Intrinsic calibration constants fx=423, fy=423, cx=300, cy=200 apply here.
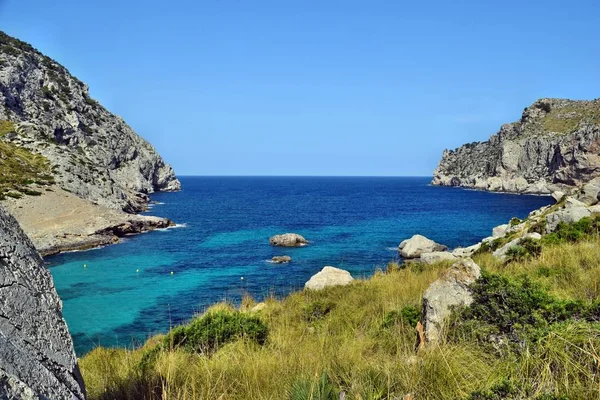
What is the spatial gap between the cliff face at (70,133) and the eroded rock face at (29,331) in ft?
201

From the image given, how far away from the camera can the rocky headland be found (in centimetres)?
4642

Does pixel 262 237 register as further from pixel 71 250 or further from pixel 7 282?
pixel 7 282

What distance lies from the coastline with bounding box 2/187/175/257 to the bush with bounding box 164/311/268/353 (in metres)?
37.9

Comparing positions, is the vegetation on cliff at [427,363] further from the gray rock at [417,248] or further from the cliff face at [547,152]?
the cliff face at [547,152]

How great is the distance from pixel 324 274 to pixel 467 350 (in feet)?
47.9

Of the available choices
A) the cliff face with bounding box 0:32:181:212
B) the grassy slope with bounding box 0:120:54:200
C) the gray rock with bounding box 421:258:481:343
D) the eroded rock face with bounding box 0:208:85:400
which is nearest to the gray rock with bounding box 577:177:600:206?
the gray rock with bounding box 421:258:481:343

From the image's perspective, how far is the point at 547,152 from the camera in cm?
13700

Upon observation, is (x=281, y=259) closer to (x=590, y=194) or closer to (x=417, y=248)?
(x=417, y=248)

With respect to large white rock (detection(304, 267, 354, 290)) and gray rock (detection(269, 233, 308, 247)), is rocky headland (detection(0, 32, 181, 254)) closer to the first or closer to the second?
gray rock (detection(269, 233, 308, 247))

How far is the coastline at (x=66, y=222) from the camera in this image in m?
42.6

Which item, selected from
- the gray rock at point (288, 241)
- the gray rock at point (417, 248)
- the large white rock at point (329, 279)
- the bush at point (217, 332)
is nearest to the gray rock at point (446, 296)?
the bush at point (217, 332)

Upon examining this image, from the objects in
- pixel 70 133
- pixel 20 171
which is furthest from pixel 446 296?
pixel 70 133

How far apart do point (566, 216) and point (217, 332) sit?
13.5 m

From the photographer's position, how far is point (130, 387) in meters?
4.38
